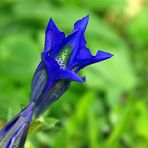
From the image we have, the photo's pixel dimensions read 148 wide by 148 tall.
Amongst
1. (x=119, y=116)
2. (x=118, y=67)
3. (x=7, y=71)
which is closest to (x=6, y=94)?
(x=7, y=71)

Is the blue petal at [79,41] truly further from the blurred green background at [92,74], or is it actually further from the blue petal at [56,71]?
the blurred green background at [92,74]

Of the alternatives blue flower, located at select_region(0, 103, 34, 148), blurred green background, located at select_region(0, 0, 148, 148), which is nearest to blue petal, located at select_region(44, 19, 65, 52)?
blue flower, located at select_region(0, 103, 34, 148)

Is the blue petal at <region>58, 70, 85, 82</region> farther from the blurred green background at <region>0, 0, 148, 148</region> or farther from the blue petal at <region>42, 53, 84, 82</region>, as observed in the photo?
the blurred green background at <region>0, 0, 148, 148</region>

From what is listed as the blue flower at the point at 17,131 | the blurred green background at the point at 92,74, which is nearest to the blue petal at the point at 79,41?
the blue flower at the point at 17,131

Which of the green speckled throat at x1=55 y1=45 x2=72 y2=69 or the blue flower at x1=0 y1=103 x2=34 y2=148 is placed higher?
the green speckled throat at x1=55 y1=45 x2=72 y2=69

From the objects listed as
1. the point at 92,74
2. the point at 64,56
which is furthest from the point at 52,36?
the point at 92,74

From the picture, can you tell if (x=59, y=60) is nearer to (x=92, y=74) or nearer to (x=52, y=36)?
(x=52, y=36)
